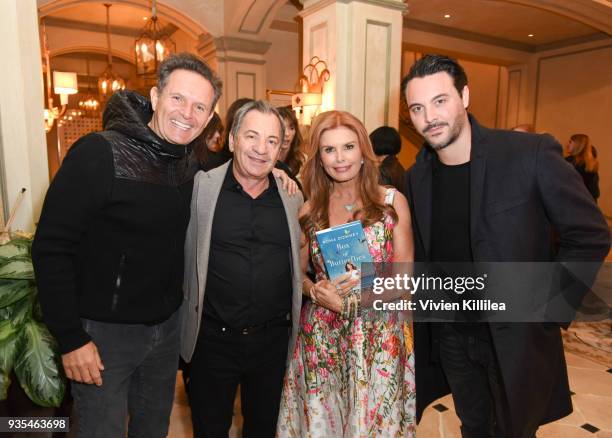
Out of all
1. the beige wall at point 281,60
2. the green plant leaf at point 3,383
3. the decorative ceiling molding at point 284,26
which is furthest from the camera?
the beige wall at point 281,60

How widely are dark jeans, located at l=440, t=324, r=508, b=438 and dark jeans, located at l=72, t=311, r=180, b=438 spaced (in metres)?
1.14

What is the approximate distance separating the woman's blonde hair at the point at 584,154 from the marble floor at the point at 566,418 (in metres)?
3.71

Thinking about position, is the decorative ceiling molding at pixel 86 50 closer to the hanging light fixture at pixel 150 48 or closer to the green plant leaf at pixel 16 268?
the hanging light fixture at pixel 150 48

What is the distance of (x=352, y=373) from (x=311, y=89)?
411 cm

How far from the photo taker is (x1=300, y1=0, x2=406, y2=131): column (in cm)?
481

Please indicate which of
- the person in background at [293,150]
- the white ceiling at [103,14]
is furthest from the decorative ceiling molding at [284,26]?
the person in background at [293,150]

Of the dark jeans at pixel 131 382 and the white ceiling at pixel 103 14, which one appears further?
the white ceiling at pixel 103 14

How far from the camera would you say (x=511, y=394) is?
1.65 metres

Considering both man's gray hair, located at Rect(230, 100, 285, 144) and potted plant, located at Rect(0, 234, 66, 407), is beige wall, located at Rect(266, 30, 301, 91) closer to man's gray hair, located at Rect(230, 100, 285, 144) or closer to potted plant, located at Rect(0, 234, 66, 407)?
man's gray hair, located at Rect(230, 100, 285, 144)

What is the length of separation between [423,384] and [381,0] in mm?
4221

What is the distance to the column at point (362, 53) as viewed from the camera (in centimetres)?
481

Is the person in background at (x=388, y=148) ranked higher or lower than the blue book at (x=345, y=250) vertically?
higher

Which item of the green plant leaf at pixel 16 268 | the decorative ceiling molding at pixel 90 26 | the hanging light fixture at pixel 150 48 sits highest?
the decorative ceiling molding at pixel 90 26

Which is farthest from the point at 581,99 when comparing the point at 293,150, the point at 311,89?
the point at 293,150
